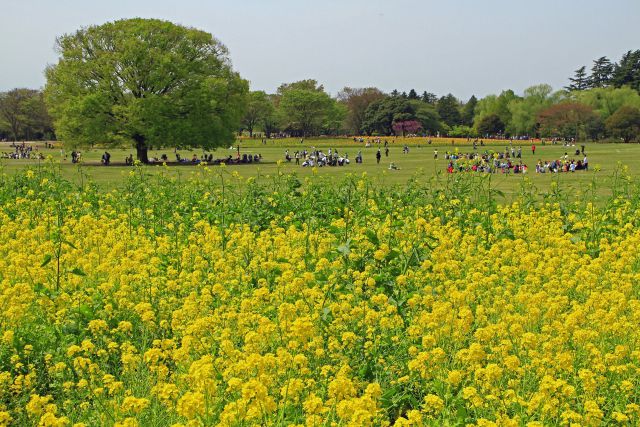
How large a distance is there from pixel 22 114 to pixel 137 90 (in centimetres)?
5520

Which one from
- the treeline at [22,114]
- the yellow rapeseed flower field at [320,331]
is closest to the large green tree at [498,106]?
the treeline at [22,114]

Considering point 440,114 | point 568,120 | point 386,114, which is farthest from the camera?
point 440,114

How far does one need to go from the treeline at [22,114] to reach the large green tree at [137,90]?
48.4 metres

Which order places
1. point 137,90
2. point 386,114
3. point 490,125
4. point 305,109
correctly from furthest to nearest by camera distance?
point 386,114, point 490,125, point 305,109, point 137,90

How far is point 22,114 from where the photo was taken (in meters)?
89.8

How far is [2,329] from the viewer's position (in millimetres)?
5430

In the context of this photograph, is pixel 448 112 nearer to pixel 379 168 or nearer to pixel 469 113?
pixel 469 113

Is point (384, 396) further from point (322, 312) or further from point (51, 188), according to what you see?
point (51, 188)

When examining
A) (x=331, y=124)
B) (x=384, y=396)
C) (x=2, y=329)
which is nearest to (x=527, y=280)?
(x=384, y=396)

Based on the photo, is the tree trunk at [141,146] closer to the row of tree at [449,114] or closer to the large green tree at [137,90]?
the large green tree at [137,90]

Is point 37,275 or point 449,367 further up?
point 37,275

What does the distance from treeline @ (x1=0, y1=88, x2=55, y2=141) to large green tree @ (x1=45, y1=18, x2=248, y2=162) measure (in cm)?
4838

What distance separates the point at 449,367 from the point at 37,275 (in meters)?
4.25

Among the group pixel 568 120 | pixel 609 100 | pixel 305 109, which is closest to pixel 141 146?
pixel 305 109
